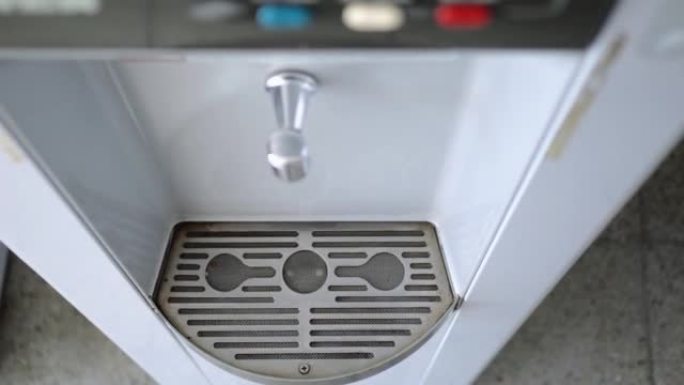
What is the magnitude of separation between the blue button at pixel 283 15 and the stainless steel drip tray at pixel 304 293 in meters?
0.41

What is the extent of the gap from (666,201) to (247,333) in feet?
2.46

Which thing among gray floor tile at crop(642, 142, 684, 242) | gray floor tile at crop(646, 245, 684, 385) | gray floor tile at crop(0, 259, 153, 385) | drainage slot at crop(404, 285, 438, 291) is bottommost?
gray floor tile at crop(646, 245, 684, 385)

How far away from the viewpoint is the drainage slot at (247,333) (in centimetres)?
73

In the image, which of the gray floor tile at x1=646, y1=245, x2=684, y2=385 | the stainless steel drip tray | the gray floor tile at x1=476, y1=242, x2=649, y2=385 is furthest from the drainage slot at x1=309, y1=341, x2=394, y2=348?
the gray floor tile at x1=646, y1=245, x2=684, y2=385

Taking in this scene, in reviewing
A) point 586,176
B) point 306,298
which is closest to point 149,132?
point 306,298

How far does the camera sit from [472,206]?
62cm

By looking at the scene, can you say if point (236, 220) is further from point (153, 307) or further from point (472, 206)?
point (472, 206)

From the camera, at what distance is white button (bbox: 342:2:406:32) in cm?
35

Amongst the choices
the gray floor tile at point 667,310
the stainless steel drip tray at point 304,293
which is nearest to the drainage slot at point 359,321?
the stainless steel drip tray at point 304,293

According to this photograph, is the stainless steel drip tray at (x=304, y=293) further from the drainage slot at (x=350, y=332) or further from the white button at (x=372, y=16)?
the white button at (x=372, y=16)

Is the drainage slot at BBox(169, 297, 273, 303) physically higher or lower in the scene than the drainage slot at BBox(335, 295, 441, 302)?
higher

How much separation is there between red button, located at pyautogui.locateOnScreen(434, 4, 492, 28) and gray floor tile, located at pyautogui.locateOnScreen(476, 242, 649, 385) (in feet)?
2.68

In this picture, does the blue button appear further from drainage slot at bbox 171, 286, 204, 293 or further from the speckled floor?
the speckled floor

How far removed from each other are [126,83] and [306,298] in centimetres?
28
